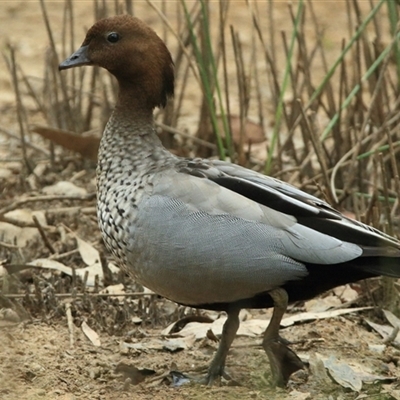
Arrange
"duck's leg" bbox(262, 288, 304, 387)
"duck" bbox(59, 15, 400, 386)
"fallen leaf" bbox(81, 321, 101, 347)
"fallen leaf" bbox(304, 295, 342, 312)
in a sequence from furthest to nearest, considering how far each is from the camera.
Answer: "fallen leaf" bbox(304, 295, 342, 312) < "fallen leaf" bbox(81, 321, 101, 347) < "duck's leg" bbox(262, 288, 304, 387) < "duck" bbox(59, 15, 400, 386)

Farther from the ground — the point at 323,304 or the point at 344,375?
the point at 344,375

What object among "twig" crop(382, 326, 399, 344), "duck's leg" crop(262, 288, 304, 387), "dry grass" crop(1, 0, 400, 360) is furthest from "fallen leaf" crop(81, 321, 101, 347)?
"twig" crop(382, 326, 399, 344)

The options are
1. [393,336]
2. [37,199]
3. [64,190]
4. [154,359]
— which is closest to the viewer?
[154,359]

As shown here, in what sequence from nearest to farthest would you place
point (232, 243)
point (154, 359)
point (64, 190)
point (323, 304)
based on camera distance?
1. point (232, 243)
2. point (154, 359)
3. point (323, 304)
4. point (64, 190)

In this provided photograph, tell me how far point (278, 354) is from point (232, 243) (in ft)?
1.59

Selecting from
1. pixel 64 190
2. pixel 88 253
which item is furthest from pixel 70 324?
pixel 64 190

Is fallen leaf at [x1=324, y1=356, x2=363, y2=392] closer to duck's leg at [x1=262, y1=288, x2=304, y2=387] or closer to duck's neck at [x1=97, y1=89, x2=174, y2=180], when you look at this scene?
duck's leg at [x1=262, y1=288, x2=304, y2=387]

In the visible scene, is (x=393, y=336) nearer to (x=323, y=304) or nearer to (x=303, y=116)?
(x=323, y=304)

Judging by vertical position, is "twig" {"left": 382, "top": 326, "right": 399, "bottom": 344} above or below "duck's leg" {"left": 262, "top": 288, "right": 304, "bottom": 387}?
below

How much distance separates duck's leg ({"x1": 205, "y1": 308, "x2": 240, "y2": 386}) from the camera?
12.9ft

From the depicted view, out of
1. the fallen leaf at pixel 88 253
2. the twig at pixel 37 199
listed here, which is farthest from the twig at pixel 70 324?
the twig at pixel 37 199

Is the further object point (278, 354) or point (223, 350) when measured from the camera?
point (223, 350)

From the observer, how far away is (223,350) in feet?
13.0

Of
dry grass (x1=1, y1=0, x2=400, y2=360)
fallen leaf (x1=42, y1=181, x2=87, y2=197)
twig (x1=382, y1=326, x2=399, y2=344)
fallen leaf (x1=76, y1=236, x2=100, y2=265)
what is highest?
dry grass (x1=1, y1=0, x2=400, y2=360)
